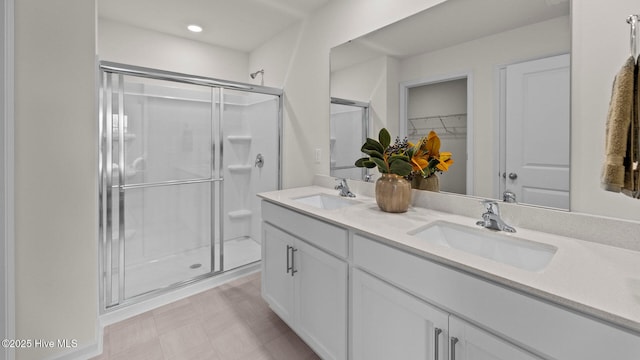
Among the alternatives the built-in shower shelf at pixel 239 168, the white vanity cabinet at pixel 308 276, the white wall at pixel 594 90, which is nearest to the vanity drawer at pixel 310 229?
the white vanity cabinet at pixel 308 276

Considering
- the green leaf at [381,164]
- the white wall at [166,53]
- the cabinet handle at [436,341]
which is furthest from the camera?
the white wall at [166,53]

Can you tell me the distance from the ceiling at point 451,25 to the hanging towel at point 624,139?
579 millimetres

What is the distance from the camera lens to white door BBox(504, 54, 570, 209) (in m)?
1.09

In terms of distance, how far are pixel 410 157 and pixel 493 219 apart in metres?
0.49

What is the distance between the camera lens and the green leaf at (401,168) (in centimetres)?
136

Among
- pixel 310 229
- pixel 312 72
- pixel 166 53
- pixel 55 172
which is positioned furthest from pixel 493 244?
pixel 166 53

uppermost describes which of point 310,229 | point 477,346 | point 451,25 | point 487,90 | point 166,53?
point 166,53

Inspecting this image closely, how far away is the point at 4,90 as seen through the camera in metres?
1.19

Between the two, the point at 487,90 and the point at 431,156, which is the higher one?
the point at 487,90

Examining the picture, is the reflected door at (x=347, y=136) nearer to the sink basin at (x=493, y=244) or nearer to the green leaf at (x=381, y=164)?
the green leaf at (x=381, y=164)

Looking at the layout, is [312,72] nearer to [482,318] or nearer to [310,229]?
[310,229]

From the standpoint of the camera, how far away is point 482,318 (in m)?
0.78

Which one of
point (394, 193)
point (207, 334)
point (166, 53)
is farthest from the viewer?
point (166, 53)

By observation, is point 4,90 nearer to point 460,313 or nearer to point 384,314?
point 384,314
